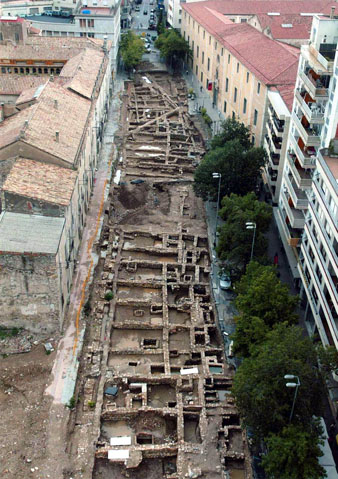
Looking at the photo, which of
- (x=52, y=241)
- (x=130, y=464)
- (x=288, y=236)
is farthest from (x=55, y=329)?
(x=288, y=236)

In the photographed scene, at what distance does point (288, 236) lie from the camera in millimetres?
56719

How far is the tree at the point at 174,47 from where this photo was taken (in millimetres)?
115750

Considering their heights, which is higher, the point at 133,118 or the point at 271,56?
the point at 271,56

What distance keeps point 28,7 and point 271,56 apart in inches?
2848

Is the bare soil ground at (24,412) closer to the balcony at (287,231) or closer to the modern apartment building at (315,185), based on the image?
the modern apartment building at (315,185)

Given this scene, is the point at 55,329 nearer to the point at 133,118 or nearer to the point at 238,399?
the point at 238,399

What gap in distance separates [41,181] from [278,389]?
96.1ft

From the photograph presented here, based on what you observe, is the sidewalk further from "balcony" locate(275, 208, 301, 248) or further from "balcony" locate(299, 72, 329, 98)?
"balcony" locate(299, 72, 329, 98)

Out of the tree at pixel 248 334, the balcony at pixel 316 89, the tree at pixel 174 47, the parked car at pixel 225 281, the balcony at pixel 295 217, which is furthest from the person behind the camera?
the tree at pixel 174 47

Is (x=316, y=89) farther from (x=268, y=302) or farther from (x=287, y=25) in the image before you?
(x=287, y=25)

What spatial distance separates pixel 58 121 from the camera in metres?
62.2

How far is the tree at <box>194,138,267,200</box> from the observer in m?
62.1

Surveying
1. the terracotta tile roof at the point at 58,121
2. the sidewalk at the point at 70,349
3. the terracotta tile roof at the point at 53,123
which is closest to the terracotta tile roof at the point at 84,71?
the terracotta tile roof at the point at 53,123

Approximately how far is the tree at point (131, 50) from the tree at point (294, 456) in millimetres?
95984
